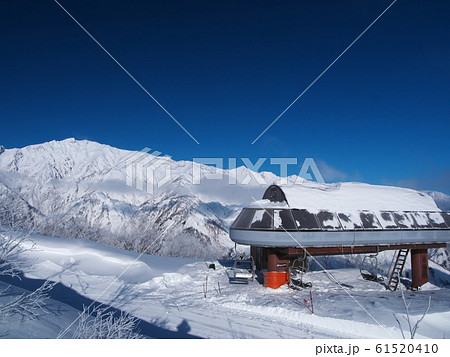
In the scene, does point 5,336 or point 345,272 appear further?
point 345,272

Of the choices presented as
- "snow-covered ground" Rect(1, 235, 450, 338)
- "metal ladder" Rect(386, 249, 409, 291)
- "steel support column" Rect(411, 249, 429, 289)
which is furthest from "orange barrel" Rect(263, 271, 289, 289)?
"steel support column" Rect(411, 249, 429, 289)

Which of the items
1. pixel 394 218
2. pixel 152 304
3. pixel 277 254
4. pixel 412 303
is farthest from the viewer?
pixel 394 218

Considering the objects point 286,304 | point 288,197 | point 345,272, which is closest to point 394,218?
point 345,272

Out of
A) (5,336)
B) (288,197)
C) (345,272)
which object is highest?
(288,197)

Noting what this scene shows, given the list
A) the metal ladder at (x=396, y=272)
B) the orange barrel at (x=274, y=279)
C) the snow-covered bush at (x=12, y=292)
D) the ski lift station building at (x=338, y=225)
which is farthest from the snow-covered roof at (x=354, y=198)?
the snow-covered bush at (x=12, y=292)

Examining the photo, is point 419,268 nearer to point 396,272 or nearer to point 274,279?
point 396,272

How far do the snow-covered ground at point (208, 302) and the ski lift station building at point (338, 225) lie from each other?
1953 millimetres

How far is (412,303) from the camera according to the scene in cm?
1156

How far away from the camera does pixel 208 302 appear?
1107 cm

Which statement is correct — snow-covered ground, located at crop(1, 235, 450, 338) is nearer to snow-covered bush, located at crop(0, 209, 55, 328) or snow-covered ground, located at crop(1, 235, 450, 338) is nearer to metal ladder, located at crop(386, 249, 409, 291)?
snow-covered bush, located at crop(0, 209, 55, 328)

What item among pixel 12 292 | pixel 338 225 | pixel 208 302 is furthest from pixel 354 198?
pixel 12 292
